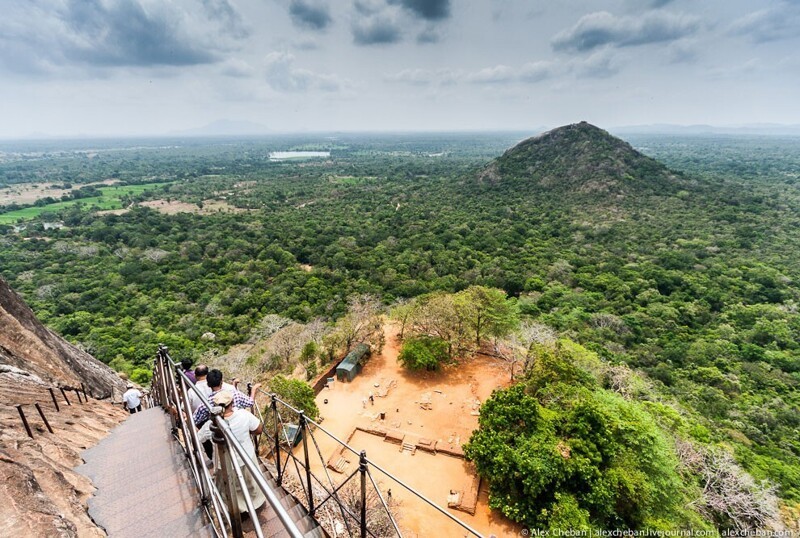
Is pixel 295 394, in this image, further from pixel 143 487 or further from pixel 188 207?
pixel 188 207

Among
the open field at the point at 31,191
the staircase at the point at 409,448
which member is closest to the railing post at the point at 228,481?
the staircase at the point at 409,448

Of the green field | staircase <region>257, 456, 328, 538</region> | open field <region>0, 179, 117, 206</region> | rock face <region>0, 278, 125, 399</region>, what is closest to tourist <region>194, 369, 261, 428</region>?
staircase <region>257, 456, 328, 538</region>

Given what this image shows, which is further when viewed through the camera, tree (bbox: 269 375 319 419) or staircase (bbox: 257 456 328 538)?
tree (bbox: 269 375 319 419)

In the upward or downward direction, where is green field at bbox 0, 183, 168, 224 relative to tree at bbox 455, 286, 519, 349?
downward

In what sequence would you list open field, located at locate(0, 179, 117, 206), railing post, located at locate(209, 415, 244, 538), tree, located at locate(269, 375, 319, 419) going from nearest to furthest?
railing post, located at locate(209, 415, 244, 538)
tree, located at locate(269, 375, 319, 419)
open field, located at locate(0, 179, 117, 206)

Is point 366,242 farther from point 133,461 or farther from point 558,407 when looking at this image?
point 133,461

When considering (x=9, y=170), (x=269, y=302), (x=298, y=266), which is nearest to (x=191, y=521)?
(x=269, y=302)

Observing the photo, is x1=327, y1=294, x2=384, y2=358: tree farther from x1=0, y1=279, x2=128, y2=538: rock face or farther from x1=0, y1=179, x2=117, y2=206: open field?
x1=0, y1=179, x2=117, y2=206: open field

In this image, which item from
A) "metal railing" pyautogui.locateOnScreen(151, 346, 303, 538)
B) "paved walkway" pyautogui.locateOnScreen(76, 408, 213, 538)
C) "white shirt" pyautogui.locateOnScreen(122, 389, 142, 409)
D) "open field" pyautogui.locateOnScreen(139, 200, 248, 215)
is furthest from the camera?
"open field" pyautogui.locateOnScreen(139, 200, 248, 215)
